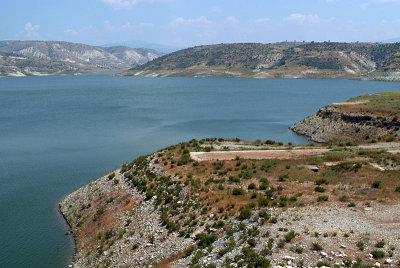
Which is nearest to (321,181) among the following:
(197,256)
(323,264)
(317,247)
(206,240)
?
(317,247)

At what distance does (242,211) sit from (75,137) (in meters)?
65.6

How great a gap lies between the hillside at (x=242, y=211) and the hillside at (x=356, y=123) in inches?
1073

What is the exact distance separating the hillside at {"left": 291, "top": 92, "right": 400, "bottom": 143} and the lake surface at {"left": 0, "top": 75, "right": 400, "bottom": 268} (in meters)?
5.81

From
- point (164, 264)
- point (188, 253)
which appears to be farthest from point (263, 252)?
point (164, 264)

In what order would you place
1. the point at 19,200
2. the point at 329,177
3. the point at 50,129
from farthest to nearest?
the point at 50,129, the point at 19,200, the point at 329,177

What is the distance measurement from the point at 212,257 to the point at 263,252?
3.96 m

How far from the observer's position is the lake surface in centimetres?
3706

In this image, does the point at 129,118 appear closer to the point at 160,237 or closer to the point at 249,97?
the point at 249,97

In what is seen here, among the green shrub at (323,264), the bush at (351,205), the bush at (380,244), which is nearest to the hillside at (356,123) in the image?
the bush at (351,205)

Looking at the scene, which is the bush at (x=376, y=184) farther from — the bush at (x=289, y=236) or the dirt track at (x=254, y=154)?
the dirt track at (x=254, y=154)

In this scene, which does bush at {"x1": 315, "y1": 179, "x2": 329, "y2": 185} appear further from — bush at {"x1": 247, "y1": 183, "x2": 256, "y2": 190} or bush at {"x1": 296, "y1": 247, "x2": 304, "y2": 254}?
bush at {"x1": 296, "y1": 247, "x2": 304, "y2": 254}

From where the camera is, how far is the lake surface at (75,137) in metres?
37.1

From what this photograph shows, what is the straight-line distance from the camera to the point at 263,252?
69.9ft

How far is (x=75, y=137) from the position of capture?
272ft
